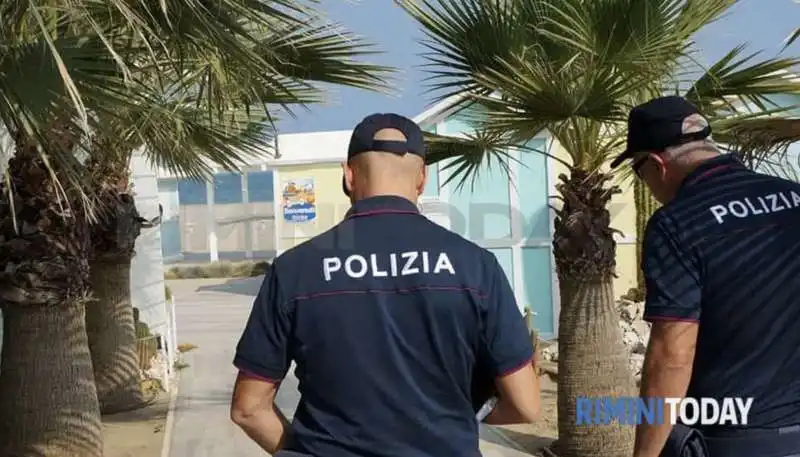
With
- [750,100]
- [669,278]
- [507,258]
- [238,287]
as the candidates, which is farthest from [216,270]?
[669,278]

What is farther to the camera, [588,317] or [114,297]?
[114,297]

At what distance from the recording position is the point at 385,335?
6.66ft

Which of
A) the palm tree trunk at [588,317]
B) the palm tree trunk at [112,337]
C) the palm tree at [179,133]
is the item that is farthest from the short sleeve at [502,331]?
the palm tree trunk at [112,337]

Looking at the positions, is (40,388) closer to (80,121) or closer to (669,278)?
(80,121)

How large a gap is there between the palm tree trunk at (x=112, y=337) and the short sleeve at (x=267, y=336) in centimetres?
689

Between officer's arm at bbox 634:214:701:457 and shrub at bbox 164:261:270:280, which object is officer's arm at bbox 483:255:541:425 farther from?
shrub at bbox 164:261:270:280

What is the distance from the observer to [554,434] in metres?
7.99

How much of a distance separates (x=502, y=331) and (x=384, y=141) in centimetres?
57

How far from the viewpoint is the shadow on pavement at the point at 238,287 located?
882 inches

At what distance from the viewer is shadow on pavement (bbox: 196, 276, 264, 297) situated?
73.5 ft

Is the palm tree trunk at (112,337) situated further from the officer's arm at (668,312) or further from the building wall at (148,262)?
the officer's arm at (668,312)

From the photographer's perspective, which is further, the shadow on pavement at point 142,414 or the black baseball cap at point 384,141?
the shadow on pavement at point 142,414

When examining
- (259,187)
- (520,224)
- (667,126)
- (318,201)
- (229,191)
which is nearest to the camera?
(667,126)

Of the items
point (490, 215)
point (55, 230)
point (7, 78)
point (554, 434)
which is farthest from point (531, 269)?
point (7, 78)
